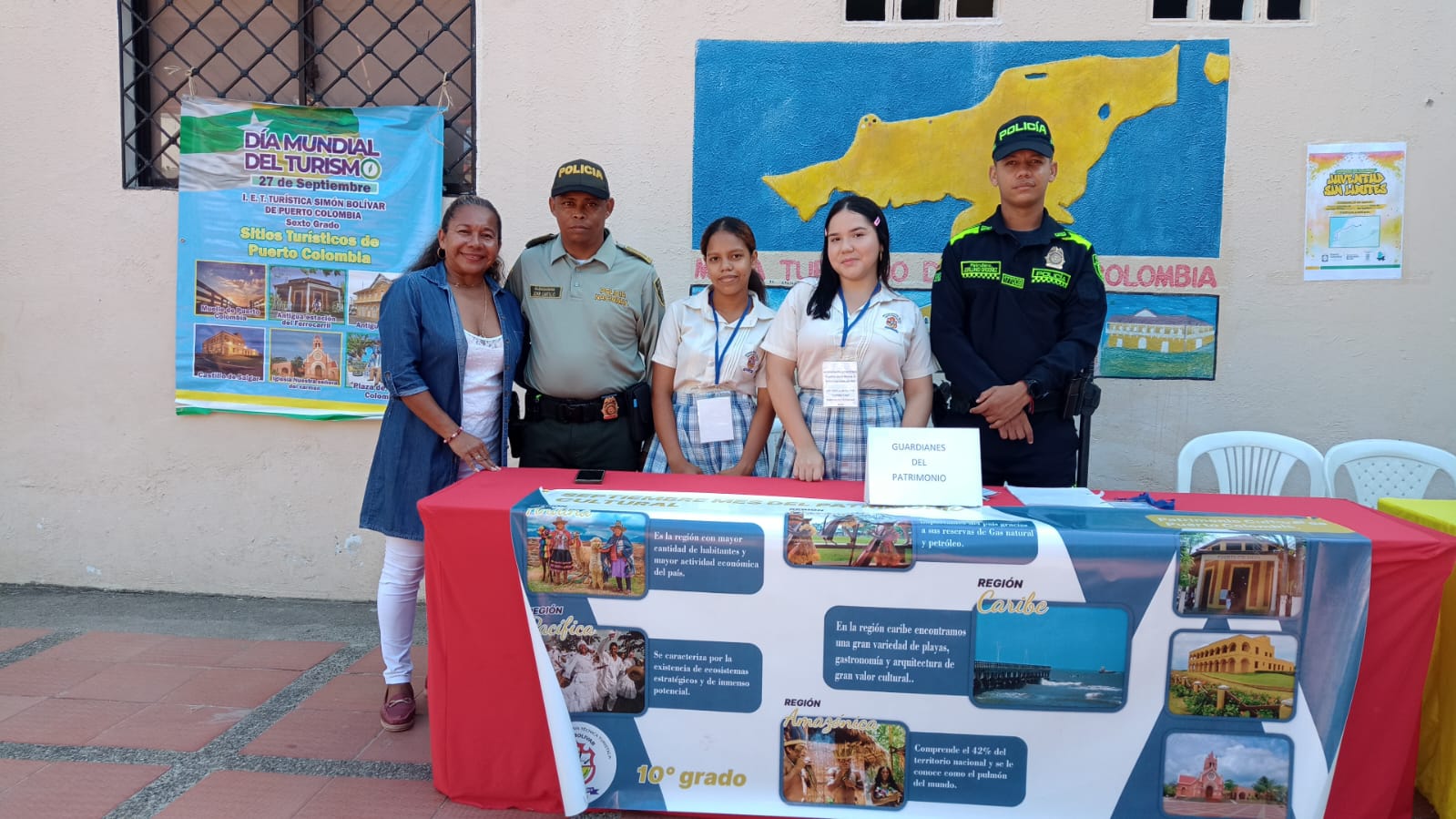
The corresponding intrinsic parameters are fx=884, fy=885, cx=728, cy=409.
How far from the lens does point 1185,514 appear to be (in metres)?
2.26

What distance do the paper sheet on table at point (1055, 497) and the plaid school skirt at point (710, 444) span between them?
33.0 inches

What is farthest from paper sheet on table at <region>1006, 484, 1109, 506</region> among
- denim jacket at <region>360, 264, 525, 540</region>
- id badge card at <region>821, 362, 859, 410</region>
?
denim jacket at <region>360, 264, 525, 540</region>

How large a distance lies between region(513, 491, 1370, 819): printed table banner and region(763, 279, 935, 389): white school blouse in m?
0.61

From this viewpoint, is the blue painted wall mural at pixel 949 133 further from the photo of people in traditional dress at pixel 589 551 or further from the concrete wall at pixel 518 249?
the photo of people in traditional dress at pixel 589 551

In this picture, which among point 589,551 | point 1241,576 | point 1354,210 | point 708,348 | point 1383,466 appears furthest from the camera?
point 1354,210

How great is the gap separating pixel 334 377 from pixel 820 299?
8.02 feet

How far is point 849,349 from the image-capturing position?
2.65 m

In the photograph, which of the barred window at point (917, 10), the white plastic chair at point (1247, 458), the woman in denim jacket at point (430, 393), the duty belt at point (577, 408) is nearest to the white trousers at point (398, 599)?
the woman in denim jacket at point (430, 393)

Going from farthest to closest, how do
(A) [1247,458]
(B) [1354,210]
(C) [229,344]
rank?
(C) [229,344], (B) [1354,210], (A) [1247,458]

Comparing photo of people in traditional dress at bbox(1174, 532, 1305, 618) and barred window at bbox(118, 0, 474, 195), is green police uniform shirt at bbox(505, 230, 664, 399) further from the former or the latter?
photo of people in traditional dress at bbox(1174, 532, 1305, 618)

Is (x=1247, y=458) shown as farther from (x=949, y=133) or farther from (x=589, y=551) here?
(x=589, y=551)

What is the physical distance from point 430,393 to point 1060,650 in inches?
74.0

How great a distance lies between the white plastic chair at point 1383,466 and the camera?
3.11 metres

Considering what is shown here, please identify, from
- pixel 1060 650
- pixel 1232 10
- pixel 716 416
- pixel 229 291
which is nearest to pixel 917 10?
pixel 1232 10
